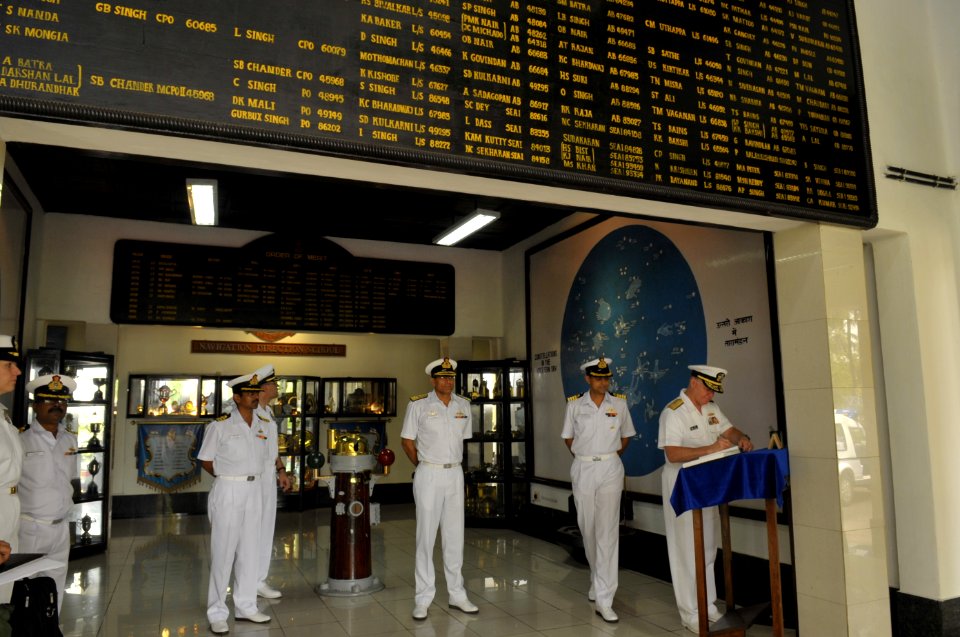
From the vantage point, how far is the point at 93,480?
715 centimetres

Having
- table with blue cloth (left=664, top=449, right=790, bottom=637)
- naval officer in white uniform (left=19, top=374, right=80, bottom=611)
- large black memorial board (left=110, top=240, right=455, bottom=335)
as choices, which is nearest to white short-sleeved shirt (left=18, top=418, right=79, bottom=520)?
naval officer in white uniform (left=19, top=374, right=80, bottom=611)

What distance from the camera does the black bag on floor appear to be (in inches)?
92.2

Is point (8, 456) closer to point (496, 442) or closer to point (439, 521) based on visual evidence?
point (439, 521)

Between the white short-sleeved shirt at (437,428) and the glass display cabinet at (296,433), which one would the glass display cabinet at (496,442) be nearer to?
the glass display cabinet at (296,433)

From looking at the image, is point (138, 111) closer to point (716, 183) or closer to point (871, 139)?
point (716, 183)

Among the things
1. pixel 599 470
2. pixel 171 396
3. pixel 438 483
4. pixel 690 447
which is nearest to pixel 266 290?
pixel 171 396

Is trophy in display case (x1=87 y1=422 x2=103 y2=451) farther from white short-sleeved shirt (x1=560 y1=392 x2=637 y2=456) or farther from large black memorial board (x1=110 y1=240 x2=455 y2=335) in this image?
white short-sleeved shirt (x1=560 y1=392 x2=637 y2=456)

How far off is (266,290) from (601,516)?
15.5 ft

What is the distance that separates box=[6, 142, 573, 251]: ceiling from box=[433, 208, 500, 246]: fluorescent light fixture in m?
0.18

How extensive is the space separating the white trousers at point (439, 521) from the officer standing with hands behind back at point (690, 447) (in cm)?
154

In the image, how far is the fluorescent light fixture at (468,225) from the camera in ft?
21.4

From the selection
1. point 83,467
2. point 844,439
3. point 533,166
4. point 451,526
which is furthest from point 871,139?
point 83,467

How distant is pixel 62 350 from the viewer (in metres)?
6.66

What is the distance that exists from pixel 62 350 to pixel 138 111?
530 centimetres
